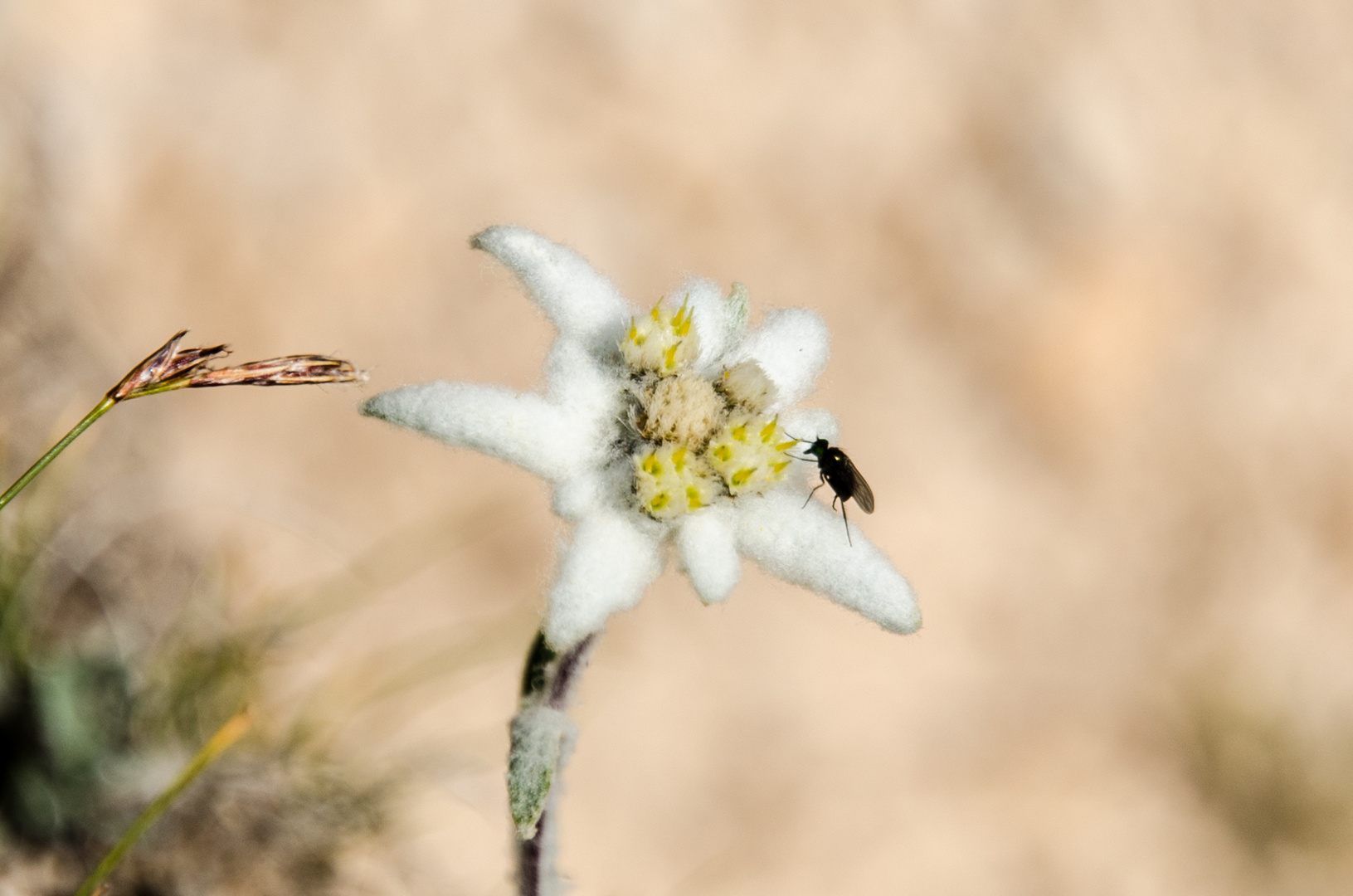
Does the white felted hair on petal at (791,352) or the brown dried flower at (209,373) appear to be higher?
the white felted hair on petal at (791,352)

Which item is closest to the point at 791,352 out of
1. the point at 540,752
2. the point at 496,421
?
the point at 496,421

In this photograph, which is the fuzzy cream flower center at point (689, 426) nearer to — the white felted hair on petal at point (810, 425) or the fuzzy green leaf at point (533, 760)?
the white felted hair on petal at point (810, 425)

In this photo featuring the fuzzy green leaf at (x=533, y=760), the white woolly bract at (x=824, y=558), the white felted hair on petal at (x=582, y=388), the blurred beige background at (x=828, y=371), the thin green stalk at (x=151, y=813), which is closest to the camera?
the fuzzy green leaf at (x=533, y=760)

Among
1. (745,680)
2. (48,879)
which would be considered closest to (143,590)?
(48,879)

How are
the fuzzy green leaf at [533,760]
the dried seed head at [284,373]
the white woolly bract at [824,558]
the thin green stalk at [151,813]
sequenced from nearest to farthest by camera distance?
the fuzzy green leaf at [533,760] → the dried seed head at [284,373] → the white woolly bract at [824,558] → the thin green stalk at [151,813]

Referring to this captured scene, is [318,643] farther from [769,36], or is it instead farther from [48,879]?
[769,36]

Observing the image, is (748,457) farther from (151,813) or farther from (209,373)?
(151,813)

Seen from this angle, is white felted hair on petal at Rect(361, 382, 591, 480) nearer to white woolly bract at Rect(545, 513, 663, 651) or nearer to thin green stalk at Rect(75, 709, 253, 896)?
white woolly bract at Rect(545, 513, 663, 651)

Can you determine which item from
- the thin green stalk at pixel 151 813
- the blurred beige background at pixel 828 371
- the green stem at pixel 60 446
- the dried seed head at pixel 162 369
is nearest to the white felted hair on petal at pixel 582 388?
the dried seed head at pixel 162 369
